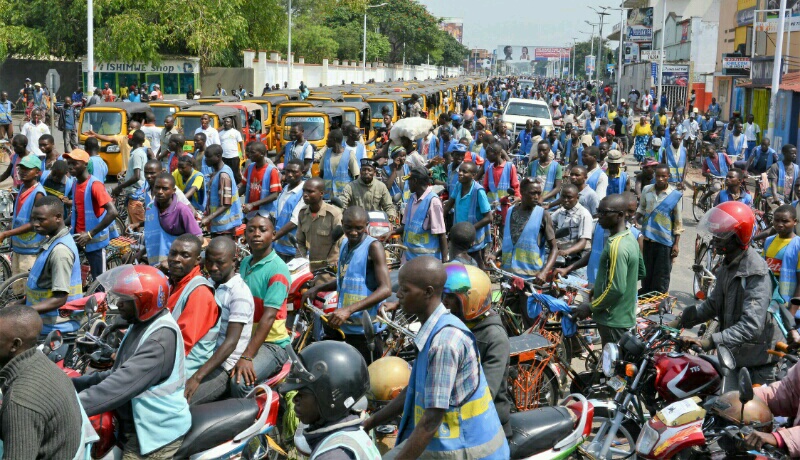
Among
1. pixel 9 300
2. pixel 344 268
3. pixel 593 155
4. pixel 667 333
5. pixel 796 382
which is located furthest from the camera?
pixel 593 155

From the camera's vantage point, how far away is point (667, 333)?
5.64 m

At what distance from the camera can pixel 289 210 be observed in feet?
29.8

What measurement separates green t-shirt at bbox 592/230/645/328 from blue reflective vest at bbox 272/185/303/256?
331 centimetres

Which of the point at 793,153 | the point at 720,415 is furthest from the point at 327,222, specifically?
the point at 793,153

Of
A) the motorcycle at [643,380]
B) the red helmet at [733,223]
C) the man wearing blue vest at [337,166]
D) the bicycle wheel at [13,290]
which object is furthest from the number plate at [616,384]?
the man wearing blue vest at [337,166]

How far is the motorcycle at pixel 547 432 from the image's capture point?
4.64 m

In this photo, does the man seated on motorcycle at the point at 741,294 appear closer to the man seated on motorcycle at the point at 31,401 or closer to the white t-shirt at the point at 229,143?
the man seated on motorcycle at the point at 31,401

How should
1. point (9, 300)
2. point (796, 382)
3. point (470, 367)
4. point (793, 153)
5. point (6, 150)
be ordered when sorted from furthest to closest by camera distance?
point (6, 150) → point (793, 153) → point (9, 300) → point (796, 382) → point (470, 367)

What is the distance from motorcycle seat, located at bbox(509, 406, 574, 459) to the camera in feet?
15.2

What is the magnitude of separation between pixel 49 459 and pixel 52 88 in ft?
66.4

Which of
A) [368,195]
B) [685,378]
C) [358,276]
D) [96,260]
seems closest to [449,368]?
[685,378]

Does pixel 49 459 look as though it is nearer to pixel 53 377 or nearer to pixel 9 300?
pixel 53 377

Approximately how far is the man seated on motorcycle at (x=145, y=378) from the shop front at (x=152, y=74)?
36478mm

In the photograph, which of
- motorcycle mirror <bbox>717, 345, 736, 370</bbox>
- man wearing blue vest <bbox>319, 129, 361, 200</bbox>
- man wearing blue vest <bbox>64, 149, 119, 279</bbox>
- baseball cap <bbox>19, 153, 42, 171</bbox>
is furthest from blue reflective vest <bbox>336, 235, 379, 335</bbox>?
man wearing blue vest <bbox>319, 129, 361, 200</bbox>
